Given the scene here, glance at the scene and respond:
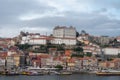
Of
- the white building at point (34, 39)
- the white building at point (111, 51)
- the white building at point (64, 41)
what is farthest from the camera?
the white building at point (111, 51)

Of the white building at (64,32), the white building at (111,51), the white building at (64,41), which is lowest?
the white building at (111,51)

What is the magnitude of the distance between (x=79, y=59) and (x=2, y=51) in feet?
39.2

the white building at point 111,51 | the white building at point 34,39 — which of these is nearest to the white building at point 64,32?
the white building at point 34,39

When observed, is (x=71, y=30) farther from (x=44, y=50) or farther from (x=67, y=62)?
(x=67, y=62)

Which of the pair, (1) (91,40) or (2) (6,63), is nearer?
(2) (6,63)

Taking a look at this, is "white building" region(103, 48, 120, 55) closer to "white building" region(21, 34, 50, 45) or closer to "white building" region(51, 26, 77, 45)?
"white building" region(51, 26, 77, 45)

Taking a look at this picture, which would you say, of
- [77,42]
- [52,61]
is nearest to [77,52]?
[77,42]

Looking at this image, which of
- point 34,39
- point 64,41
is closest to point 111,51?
point 64,41

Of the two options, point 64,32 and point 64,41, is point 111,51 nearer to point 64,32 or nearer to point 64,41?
point 64,41

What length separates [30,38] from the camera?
63.8m

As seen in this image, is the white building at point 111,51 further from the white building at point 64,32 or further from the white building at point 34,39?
the white building at point 34,39

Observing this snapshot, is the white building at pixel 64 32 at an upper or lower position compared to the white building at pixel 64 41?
upper

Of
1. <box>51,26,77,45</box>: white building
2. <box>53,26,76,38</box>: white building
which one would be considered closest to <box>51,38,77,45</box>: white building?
<box>51,26,77,45</box>: white building

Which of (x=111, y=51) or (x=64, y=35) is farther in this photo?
(x=64, y=35)
